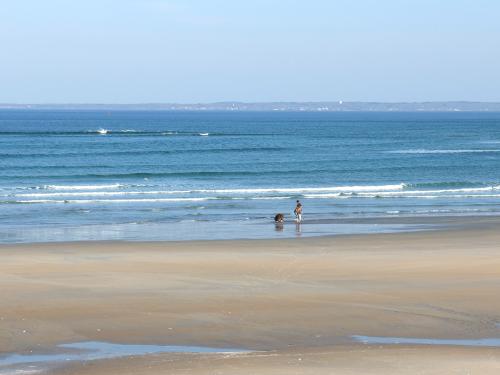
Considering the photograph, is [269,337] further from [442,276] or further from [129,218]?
[129,218]

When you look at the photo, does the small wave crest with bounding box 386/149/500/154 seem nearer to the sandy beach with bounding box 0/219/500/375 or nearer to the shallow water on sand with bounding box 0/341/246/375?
the sandy beach with bounding box 0/219/500/375

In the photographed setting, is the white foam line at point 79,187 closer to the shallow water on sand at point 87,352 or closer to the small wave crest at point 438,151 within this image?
the shallow water on sand at point 87,352

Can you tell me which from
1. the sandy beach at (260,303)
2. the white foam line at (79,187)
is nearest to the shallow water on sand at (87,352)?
the sandy beach at (260,303)

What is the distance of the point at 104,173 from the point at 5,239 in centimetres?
2416

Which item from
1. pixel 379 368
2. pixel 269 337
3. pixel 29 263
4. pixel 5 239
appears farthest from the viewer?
pixel 5 239

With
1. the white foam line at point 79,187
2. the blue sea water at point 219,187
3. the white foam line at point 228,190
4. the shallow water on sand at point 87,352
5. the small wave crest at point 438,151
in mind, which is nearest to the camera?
the shallow water on sand at point 87,352

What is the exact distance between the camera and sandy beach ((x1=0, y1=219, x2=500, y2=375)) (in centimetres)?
1241

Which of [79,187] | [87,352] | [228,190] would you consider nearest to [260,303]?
[87,352]

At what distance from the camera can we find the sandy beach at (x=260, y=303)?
40.7 feet

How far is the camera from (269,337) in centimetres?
1372

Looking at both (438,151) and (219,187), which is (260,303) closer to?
(219,187)

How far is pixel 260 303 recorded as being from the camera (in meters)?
16.0

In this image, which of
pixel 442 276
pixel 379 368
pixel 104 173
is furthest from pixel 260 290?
pixel 104 173

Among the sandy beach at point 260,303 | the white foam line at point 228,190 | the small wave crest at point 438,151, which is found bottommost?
the small wave crest at point 438,151
